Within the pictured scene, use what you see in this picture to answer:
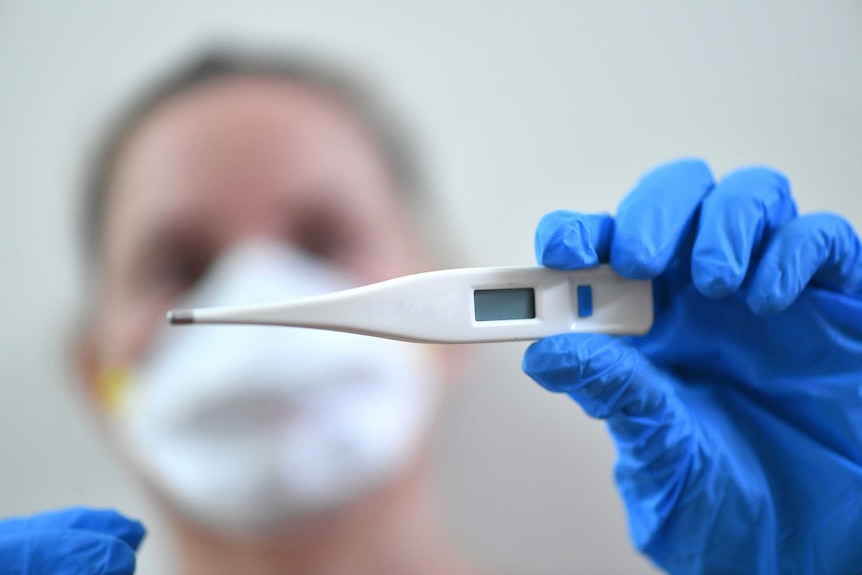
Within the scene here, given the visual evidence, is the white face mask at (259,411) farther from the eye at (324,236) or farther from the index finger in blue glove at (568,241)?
the index finger in blue glove at (568,241)

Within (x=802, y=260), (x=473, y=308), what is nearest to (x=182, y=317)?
(x=473, y=308)

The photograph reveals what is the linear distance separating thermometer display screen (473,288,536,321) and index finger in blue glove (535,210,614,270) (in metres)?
0.04

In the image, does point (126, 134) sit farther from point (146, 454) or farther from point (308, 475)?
point (308, 475)

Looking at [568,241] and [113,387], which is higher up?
[568,241]

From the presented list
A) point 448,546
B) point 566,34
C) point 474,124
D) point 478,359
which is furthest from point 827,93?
point 448,546

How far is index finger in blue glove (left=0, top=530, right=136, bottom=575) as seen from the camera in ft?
2.12

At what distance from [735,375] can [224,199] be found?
720mm

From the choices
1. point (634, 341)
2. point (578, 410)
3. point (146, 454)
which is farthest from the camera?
point (578, 410)

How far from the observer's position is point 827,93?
106 centimetres

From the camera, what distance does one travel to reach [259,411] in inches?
34.1

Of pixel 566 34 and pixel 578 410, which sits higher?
pixel 566 34

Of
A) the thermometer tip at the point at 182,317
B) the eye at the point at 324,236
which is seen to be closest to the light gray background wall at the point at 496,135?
the eye at the point at 324,236

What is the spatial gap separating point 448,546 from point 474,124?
0.64 metres

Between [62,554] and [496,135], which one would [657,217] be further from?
[62,554]
